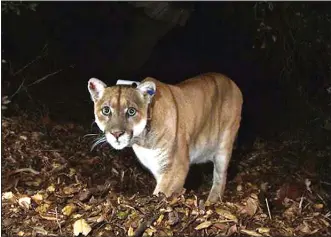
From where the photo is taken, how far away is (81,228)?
15.9 ft

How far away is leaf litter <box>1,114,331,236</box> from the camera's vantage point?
4855 mm

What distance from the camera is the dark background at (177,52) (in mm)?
7973

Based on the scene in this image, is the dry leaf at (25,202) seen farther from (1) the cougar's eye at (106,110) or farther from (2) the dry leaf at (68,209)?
(1) the cougar's eye at (106,110)

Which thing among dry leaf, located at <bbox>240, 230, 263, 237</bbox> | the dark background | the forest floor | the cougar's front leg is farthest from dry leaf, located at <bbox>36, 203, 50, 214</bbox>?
the dark background

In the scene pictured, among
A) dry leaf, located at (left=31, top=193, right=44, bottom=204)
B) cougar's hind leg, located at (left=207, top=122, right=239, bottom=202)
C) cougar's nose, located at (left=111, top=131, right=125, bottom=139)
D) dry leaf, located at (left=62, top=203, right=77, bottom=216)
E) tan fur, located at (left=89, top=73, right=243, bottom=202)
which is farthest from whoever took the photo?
cougar's hind leg, located at (left=207, top=122, right=239, bottom=202)

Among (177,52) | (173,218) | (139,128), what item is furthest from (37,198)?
(177,52)

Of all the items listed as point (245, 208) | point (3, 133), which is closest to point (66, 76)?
point (3, 133)

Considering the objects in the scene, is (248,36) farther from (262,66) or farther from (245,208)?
(245,208)

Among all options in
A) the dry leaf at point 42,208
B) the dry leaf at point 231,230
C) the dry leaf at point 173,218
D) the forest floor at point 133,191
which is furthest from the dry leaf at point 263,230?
the dry leaf at point 42,208

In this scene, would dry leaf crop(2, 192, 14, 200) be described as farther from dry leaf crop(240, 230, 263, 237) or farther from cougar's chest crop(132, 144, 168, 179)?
dry leaf crop(240, 230, 263, 237)

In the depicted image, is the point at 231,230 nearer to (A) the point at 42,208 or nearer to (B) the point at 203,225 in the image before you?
(B) the point at 203,225

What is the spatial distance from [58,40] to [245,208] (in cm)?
654

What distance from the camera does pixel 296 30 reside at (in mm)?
7848

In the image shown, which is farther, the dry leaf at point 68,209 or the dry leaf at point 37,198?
the dry leaf at point 37,198
